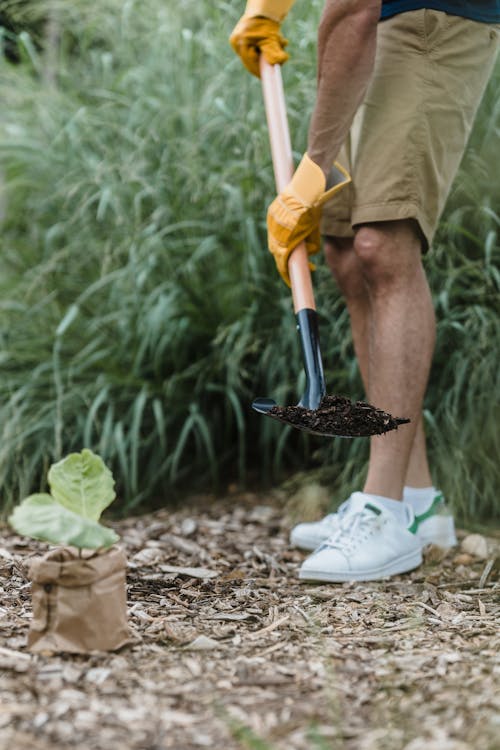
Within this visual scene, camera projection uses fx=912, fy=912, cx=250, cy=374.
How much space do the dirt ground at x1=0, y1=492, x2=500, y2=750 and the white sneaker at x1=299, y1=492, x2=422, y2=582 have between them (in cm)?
3

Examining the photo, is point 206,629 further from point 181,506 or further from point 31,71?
point 31,71

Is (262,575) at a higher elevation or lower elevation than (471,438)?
lower

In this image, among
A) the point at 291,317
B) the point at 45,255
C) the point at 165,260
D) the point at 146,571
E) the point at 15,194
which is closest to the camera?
the point at 146,571

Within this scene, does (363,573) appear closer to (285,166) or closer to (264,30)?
(285,166)

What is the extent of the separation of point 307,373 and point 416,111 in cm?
60

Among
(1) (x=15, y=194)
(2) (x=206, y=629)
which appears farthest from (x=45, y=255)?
(2) (x=206, y=629)

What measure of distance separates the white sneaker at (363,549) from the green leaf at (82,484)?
2.18 ft

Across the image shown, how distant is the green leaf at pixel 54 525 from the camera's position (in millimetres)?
1228

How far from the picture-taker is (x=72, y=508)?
4.48 ft

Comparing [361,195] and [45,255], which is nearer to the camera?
[361,195]

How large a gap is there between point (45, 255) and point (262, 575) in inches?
60.4

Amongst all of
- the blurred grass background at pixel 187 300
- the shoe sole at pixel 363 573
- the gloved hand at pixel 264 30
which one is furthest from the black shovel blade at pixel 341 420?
the gloved hand at pixel 264 30

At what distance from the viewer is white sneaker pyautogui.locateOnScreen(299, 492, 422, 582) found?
1.90m

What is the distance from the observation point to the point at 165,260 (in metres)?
2.82
